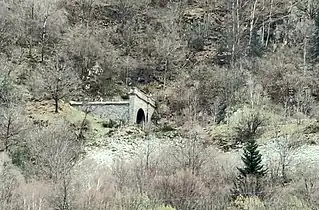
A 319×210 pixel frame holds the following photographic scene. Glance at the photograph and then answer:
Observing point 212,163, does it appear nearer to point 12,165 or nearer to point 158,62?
point 12,165

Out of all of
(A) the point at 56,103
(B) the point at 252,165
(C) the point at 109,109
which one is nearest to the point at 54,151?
(A) the point at 56,103

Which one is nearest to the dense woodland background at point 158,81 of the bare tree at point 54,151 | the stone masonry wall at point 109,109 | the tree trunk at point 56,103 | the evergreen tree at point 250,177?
the bare tree at point 54,151

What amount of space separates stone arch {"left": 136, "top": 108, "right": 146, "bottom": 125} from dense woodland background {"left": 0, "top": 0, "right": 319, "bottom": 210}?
131 cm

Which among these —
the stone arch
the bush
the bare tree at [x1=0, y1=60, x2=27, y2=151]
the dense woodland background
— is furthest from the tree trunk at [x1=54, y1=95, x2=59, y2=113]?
the bush

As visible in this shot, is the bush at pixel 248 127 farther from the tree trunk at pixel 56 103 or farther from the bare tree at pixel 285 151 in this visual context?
the tree trunk at pixel 56 103

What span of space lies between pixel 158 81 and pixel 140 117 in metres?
6.70

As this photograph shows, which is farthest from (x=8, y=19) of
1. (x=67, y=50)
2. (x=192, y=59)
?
(x=192, y=59)

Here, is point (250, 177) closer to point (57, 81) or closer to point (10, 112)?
point (10, 112)

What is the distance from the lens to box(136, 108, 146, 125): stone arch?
42.7 m

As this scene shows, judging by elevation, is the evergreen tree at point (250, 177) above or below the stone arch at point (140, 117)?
below

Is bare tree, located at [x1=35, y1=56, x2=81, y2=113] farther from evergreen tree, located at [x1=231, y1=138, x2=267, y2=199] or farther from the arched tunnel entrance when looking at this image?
evergreen tree, located at [x1=231, y1=138, x2=267, y2=199]

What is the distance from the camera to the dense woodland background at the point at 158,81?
90.6ft

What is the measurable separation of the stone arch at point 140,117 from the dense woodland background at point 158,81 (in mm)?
1310

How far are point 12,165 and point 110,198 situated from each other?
726cm
